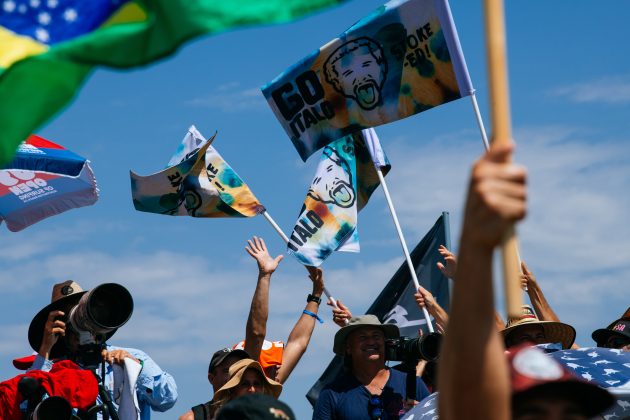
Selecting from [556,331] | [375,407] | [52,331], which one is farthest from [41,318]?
[556,331]

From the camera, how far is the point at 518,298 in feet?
7.62

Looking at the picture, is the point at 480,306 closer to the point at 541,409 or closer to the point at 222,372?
the point at 541,409

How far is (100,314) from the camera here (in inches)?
271

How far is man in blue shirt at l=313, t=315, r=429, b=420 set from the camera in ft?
24.1

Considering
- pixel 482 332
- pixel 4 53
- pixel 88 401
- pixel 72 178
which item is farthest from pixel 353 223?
pixel 482 332

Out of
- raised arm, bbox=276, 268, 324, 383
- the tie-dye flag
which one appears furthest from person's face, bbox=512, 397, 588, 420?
the tie-dye flag

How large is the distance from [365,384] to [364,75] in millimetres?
2765

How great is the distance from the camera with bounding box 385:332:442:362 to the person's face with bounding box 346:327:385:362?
0.11 metres

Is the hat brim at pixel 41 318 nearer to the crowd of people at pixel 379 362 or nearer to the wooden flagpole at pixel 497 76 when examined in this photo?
the crowd of people at pixel 379 362

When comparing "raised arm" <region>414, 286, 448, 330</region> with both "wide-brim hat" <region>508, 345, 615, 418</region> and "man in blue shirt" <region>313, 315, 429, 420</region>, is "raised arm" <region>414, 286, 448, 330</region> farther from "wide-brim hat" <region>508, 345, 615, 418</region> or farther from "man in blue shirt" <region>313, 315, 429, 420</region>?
"wide-brim hat" <region>508, 345, 615, 418</region>

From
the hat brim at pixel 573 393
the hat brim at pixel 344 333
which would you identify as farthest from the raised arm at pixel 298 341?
the hat brim at pixel 573 393

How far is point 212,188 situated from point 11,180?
5.39 feet

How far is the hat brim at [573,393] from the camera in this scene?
2.88m

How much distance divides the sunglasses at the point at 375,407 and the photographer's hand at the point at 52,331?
1.96 meters
